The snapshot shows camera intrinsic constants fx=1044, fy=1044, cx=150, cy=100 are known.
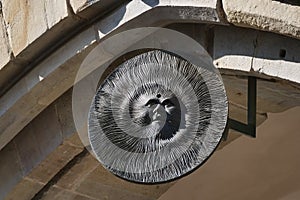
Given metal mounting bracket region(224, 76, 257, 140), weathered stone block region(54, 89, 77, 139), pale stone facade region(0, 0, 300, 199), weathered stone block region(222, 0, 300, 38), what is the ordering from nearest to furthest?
weathered stone block region(222, 0, 300, 38), pale stone facade region(0, 0, 300, 199), metal mounting bracket region(224, 76, 257, 140), weathered stone block region(54, 89, 77, 139)

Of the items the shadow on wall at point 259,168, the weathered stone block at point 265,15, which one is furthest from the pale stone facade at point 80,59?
the shadow on wall at point 259,168

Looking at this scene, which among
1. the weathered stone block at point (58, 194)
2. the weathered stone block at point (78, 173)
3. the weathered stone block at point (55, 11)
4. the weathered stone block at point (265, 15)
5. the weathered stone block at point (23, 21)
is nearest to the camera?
the weathered stone block at point (265, 15)

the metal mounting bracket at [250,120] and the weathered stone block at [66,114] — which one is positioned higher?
the metal mounting bracket at [250,120]

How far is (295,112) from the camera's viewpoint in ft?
12.8

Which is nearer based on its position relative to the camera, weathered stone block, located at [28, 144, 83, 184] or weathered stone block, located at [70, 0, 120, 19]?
weathered stone block, located at [70, 0, 120, 19]

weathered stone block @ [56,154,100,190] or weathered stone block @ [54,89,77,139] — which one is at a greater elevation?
weathered stone block @ [54,89,77,139]

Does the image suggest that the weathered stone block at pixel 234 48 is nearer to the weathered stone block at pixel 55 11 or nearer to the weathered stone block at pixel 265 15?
the weathered stone block at pixel 265 15

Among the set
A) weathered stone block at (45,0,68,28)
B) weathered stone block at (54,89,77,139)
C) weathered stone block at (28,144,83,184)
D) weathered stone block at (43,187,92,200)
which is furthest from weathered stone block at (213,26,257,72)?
weathered stone block at (43,187,92,200)

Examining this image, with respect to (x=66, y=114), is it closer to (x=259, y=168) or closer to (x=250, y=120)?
(x=259, y=168)

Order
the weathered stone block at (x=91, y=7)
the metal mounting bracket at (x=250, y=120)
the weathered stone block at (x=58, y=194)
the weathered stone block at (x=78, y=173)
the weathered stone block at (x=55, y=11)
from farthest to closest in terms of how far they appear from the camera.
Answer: the weathered stone block at (x=58, y=194)
the weathered stone block at (x=78, y=173)
the weathered stone block at (x=55, y=11)
the weathered stone block at (x=91, y=7)
the metal mounting bracket at (x=250, y=120)

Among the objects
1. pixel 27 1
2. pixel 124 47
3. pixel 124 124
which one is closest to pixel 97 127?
pixel 124 124

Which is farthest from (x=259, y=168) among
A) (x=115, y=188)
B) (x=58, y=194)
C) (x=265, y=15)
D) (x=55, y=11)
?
(x=265, y=15)

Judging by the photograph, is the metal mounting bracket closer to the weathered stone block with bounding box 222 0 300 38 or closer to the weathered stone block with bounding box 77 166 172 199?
the weathered stone block with bounding box 222 0 300 38

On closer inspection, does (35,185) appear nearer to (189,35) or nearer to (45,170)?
(45,170)
